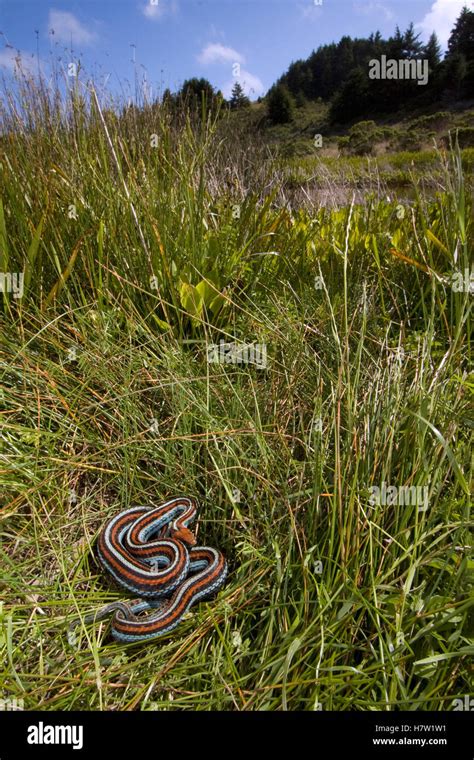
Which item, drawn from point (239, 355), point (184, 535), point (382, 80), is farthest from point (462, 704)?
point (382, 80)

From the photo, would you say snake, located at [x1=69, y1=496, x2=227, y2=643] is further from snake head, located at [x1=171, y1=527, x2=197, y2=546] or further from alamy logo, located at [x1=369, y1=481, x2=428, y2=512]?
alamy logo, located at [x1=369, y1=481, x2=428, y2=512]

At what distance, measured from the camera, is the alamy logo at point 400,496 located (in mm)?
1650

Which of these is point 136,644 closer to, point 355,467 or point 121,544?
point 121,544

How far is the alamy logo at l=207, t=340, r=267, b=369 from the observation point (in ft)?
8.39

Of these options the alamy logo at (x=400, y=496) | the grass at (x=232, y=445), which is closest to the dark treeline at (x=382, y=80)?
the grass at (x=232, y=445)

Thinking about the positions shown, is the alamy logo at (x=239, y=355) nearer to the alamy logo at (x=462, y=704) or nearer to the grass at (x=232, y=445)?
the grass at (x=232, y=445)

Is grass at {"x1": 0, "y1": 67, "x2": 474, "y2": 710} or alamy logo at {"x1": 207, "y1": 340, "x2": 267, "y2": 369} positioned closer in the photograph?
grass at {"x1": 0, "y1": 67, "x2": 474, "y2": 710}

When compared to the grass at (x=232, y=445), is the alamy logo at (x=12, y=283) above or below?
above

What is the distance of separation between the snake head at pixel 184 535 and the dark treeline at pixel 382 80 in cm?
3115

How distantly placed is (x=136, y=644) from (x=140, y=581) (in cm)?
24

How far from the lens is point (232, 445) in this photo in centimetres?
216
